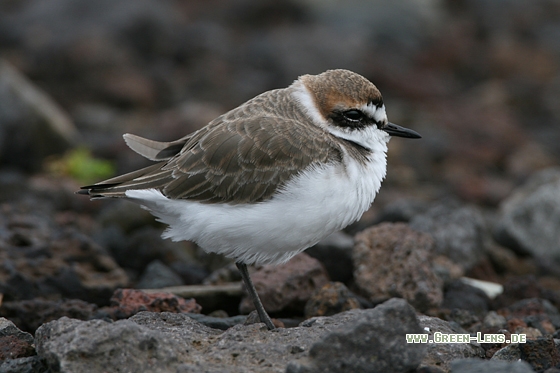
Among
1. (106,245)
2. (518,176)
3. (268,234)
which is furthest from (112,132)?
(268,234)

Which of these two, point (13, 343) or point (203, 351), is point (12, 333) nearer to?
point (13, 343)

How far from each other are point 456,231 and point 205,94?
27.8 ft

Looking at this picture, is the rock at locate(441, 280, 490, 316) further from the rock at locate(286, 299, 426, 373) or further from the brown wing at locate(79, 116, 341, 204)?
the rock at locate(286, 299, 426, 373)

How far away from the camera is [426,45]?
21.2m

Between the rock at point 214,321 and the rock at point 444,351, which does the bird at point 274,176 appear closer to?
the rock at point 214,321

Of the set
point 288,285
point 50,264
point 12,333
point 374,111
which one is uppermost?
point 374,111

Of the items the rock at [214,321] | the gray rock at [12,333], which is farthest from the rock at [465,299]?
the gray rock at [12,333]

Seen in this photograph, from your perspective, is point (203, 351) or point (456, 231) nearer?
point (203, 351)

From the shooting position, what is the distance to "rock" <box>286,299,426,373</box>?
4.35 m

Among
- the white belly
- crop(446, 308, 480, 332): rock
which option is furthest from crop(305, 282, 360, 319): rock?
crop(446, 308, 480, 332): rock

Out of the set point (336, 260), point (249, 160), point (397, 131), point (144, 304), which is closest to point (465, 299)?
point (336, 260)

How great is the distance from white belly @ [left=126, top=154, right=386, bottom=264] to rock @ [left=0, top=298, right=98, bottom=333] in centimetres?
103

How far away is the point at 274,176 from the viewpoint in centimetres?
600

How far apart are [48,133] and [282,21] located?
11.1 m
